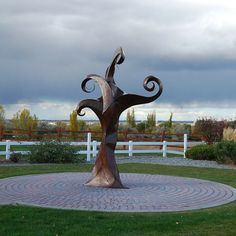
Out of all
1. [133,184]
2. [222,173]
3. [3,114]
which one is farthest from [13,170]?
[3,114]

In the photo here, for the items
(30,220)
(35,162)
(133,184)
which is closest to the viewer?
(30,220)

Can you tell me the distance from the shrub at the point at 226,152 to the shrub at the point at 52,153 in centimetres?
639

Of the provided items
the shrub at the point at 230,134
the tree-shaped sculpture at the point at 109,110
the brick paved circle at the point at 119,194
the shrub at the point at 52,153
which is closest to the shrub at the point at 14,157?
the shrub at the point at 52,153

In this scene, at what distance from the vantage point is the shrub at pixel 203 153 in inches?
937

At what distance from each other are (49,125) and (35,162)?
25932 millimetres

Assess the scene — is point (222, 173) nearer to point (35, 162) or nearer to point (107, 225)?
point (35, 162)

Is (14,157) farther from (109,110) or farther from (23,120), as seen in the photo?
(23,120)

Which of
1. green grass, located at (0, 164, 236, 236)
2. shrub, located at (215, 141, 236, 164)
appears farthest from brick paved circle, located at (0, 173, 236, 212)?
shrub, located at (215, 141, 236, 164)

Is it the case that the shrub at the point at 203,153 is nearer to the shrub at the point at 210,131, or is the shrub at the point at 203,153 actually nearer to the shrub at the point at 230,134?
the shrub at the point at 230,134

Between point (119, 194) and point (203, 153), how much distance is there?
1299 centimetres

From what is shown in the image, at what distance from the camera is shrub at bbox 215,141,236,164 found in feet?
71.6

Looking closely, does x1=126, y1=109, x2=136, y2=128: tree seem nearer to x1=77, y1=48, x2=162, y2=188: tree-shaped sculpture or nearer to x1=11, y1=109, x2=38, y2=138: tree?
x1=11, y1=109, x2=38, y2=138: tree

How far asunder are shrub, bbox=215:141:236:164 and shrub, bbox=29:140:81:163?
252 inches

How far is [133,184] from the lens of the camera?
1373 cm
